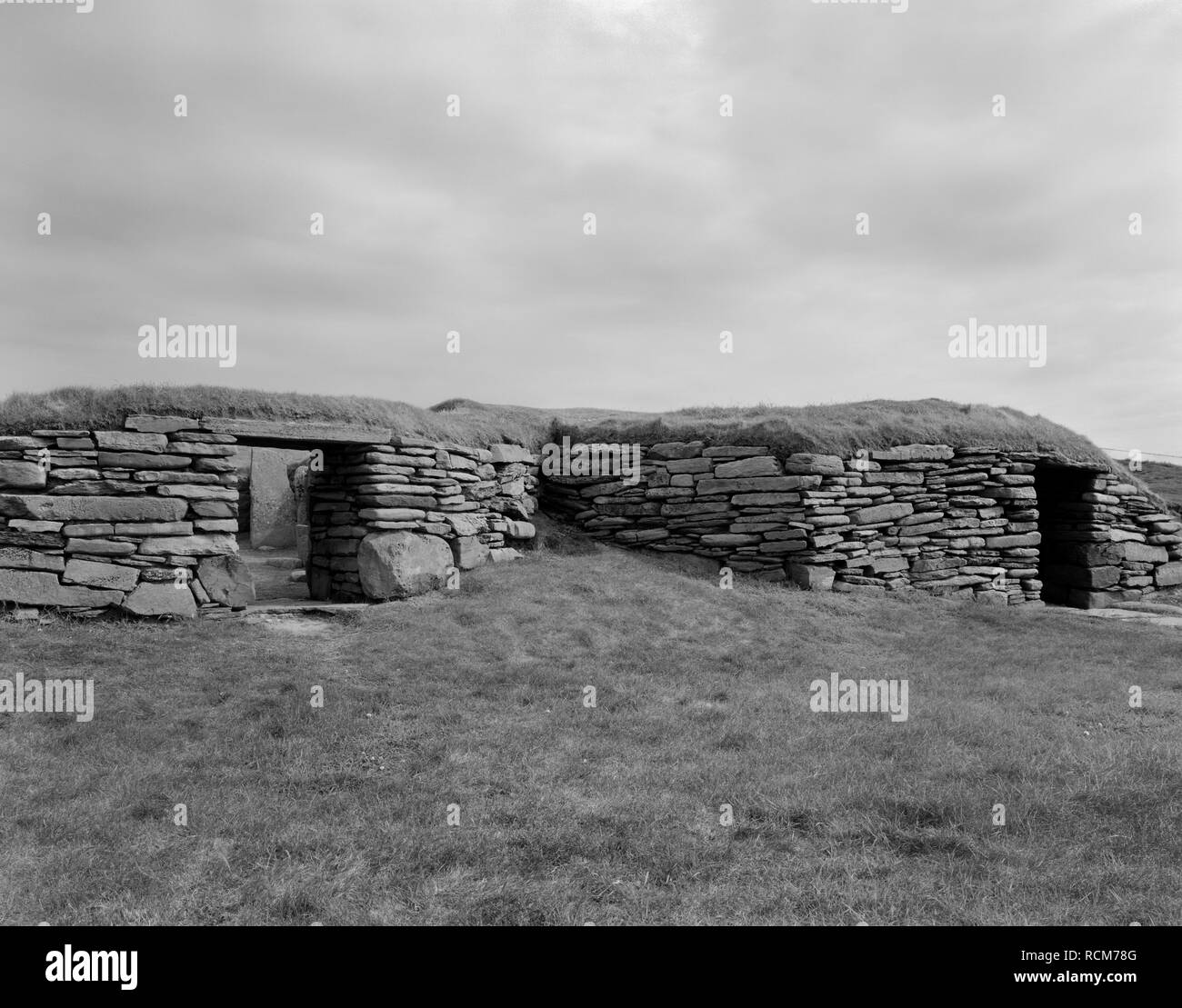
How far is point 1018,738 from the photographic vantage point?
634cm

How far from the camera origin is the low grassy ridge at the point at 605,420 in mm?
9039

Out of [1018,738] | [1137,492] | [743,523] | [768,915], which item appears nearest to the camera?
[768,915]

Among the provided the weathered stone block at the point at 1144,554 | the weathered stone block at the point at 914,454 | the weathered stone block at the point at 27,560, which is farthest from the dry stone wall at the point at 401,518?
the weathered stone block at the point at 1144,554

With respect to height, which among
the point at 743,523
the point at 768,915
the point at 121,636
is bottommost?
the point at 768,915

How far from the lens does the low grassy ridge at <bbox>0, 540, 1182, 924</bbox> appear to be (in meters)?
4.08

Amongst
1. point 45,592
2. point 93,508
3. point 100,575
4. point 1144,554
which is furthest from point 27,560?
point 1144,554

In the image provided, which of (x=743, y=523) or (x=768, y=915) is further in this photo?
(x=743, y=523)

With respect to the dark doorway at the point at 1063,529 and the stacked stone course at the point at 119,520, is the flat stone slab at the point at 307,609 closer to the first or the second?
the stacked stone course at the point at 119,520

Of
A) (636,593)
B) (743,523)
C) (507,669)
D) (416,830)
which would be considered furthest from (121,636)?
(743,523)

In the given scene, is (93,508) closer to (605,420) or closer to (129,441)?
(129,441)

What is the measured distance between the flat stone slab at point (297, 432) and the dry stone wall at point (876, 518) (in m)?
3.98

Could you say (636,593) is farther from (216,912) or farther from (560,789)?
(216,912)

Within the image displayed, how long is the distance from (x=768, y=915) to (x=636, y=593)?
22.7 ft

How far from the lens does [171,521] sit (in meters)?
9.03
